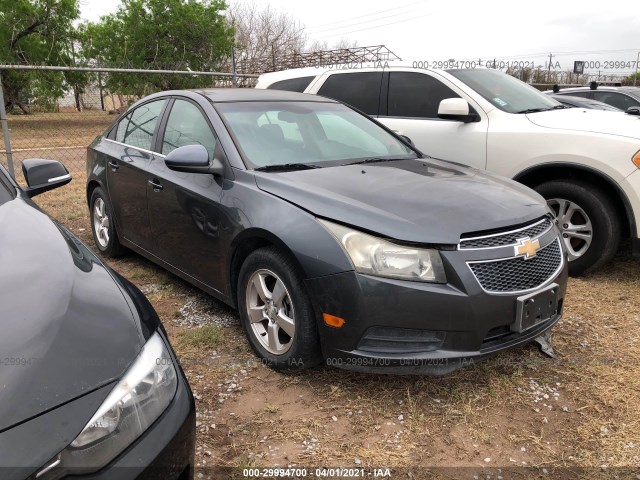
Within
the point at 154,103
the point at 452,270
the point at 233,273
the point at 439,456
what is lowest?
the point at 439,456

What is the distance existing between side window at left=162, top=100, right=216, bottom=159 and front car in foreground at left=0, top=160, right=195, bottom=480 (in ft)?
5.37

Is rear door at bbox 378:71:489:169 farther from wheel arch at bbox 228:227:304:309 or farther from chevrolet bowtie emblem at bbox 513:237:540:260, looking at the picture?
wheel arch at bbox 228:227:304:309

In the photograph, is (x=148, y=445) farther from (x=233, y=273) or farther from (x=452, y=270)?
(x=233, y=273)

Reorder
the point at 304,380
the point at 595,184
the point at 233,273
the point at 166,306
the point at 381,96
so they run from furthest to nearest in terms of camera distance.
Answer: the point at 381,96 → the point at 595,184 → the point at 166,306 → the point at 233,273 → the point at 304,380

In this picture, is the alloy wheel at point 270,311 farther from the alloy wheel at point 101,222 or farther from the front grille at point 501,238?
the alloy wheel at point 101,222

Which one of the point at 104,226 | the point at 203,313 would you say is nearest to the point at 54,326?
the point at 203,313

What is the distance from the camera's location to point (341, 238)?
2369mm

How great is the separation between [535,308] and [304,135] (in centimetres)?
186

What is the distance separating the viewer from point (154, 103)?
412 cm

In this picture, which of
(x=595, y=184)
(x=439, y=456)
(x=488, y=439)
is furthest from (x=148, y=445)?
(x=595, y=184)

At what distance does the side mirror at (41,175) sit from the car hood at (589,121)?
12.2ft

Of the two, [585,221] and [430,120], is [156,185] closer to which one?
[430,120]

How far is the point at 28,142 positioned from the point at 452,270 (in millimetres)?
15132

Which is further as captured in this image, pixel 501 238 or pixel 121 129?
pixel 121 129
